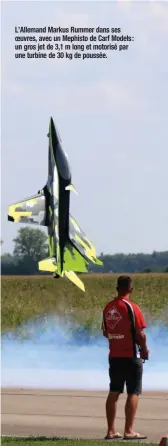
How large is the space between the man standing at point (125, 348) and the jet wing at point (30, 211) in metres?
12.2

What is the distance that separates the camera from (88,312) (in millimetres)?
35125

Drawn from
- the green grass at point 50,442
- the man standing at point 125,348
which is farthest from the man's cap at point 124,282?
the green grass at point 50,442

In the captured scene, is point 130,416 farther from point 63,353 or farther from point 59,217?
point 63,353

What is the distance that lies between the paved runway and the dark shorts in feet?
1.57

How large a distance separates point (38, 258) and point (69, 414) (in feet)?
79.3

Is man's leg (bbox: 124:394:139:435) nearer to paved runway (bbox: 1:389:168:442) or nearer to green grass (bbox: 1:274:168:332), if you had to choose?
paved runway (bbox: 1:389:168:442)

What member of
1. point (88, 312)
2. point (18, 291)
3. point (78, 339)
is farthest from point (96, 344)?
point (18, 291)

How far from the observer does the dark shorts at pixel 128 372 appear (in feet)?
36.2

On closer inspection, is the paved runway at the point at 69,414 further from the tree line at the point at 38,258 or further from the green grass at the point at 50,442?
the tree line at the point at 38,258

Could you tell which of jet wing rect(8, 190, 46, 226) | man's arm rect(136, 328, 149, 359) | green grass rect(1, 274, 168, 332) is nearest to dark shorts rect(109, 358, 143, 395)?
man's arm rect(136, 328, 149, 359)

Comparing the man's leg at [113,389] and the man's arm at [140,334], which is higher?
the man's arm at [140,334]

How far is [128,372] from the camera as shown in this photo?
1106cm

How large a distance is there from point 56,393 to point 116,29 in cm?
688

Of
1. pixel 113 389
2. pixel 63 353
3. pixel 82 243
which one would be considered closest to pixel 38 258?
pixel 63 353
